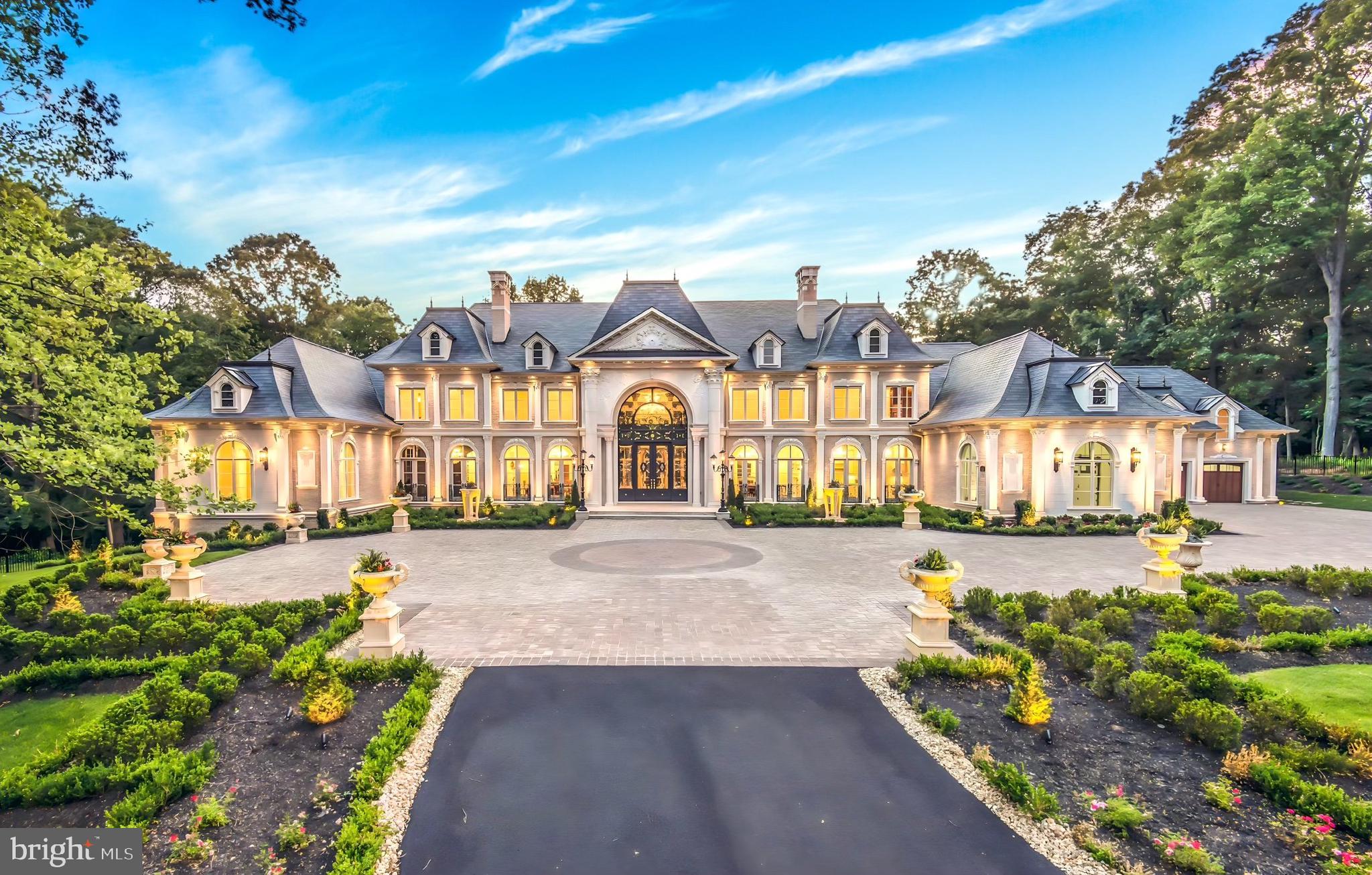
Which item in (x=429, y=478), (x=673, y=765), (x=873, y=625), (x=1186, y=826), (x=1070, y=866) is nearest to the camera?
(x=1070, y=866)

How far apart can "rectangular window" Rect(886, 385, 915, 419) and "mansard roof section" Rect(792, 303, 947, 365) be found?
59.3 inches

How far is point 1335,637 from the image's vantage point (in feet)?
26.1

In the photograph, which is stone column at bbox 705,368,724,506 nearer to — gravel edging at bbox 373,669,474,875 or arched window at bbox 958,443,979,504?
arched window at bbox 958,443,979,504

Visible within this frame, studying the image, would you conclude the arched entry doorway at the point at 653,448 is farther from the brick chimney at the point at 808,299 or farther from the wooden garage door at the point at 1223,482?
the wooden garage door at the point at 1223,482

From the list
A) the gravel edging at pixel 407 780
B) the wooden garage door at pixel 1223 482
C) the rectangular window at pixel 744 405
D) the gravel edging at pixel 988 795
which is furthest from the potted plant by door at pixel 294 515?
the wooden garage door at pixel 1223 482

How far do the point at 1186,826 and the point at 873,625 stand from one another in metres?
5.02

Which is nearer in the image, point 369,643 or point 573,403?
point 369,643

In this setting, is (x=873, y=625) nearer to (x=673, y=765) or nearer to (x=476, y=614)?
(x=673, y=765)

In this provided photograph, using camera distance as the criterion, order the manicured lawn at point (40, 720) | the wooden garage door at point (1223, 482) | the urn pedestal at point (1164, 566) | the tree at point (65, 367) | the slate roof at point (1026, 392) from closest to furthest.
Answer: the manicured lawn at point (40, 720), the tree at point (65, 367), the urn pedestal at point (1164, 566), the slate roof at point (1026, 392), the wooden garage door at point (1223, 482)

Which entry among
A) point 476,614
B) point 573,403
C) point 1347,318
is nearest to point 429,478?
point 573,403

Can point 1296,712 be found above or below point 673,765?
above

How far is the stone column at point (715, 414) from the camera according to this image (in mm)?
24688

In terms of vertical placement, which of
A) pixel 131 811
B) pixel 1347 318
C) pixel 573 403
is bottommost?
pixel 131 811

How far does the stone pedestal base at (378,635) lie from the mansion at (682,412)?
16450mm
